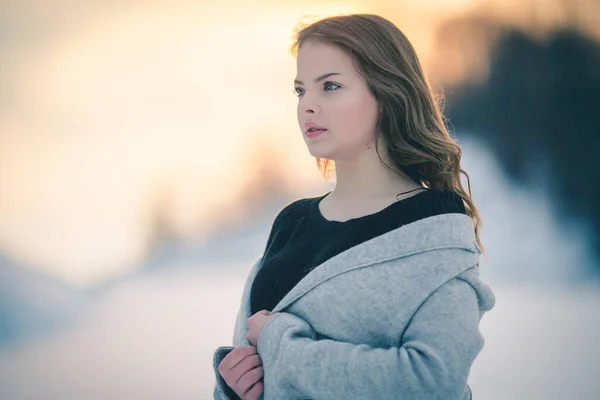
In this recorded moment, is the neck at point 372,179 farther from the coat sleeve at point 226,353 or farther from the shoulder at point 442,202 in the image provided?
the coat sleeve at point 226,353

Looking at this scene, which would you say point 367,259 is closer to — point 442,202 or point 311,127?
point 442,202

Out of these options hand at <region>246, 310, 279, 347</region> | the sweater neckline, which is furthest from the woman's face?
hand at <region>246, 310, 279, 347</region>

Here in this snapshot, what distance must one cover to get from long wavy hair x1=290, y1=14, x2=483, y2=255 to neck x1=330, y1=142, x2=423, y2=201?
14mm

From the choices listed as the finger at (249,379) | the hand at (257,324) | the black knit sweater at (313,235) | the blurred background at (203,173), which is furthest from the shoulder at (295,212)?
the blurred background at (203,173)

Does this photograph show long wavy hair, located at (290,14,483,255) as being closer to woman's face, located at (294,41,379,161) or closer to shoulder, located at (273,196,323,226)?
woman's face, located at (294,41,379,161)

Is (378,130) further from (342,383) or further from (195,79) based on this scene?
(195,79)

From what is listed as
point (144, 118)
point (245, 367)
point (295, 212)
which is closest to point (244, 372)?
point (245, 367)

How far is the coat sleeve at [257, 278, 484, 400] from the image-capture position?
3.09ft

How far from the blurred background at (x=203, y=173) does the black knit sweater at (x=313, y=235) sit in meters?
0.66

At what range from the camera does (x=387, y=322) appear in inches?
40.1

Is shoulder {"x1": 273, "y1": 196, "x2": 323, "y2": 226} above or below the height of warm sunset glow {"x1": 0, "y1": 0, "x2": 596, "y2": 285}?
below

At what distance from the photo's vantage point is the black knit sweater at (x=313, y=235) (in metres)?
1.11

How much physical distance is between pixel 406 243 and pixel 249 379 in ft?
1.23

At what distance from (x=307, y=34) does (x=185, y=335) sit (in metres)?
1.13
